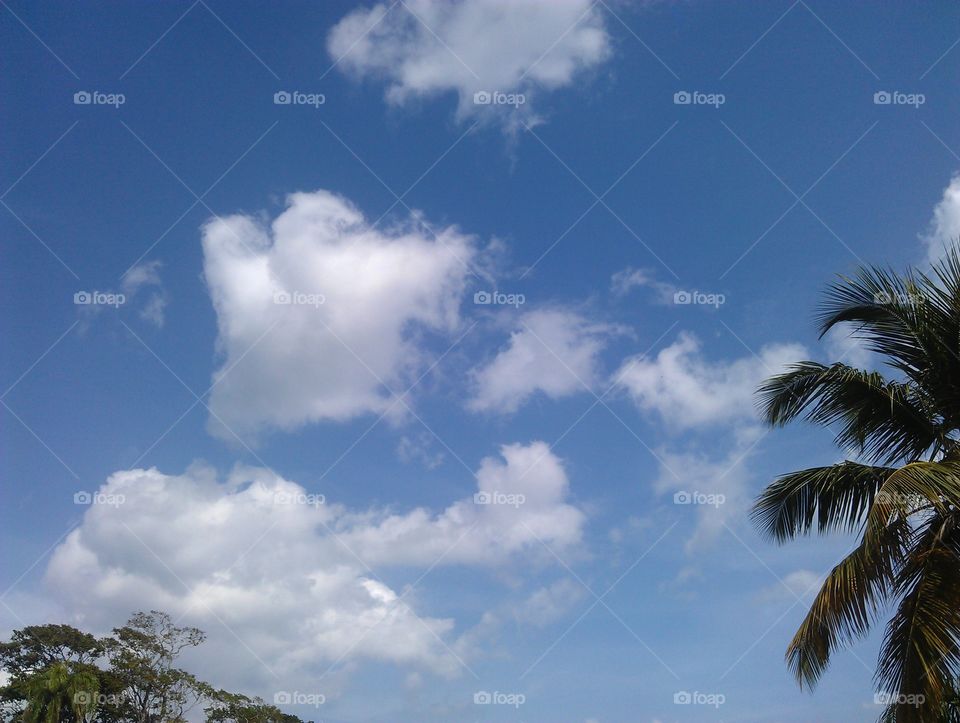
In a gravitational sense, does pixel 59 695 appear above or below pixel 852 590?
above

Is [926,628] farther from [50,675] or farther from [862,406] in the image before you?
[50,675]

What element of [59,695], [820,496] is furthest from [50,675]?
[820,496]

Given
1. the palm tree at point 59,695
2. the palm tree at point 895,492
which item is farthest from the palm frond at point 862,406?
the palm tree at point 59,695

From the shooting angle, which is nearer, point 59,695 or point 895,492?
point 895,492

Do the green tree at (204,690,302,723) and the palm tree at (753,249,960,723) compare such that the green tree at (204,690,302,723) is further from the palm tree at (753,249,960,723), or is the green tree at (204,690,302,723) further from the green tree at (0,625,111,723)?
the palm tree at (753,249,960,723)

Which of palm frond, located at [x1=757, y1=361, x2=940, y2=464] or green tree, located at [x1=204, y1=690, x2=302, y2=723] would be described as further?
green tree, located at [x1=204, y1=690, x2=302, y2=723]

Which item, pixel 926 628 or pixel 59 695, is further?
pixel 59 695

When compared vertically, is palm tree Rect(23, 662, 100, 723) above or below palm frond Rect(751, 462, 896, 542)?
above

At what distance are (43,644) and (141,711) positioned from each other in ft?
25.5

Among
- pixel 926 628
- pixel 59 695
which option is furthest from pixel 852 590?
pixel 59 695

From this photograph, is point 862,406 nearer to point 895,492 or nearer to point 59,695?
point 895,492

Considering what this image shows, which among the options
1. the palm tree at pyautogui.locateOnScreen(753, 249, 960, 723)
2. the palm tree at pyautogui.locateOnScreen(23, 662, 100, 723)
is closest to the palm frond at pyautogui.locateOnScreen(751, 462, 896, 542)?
the palm tree at pyautogui.locateOnScreen(753, 249, 960, 723)

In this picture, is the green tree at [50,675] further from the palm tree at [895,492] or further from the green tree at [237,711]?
the palm tree at [895,492]

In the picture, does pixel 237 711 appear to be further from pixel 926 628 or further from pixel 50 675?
pixel 926 628
